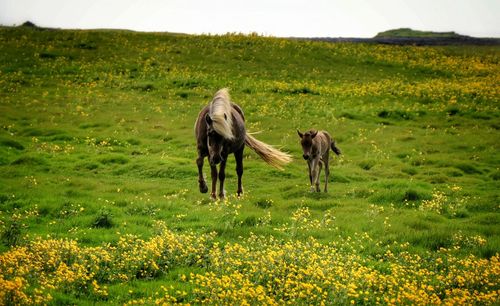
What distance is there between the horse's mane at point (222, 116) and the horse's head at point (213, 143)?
0.57ft

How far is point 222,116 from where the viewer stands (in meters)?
15.0

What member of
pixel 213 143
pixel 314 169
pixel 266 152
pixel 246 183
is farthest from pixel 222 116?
pixel 246 183

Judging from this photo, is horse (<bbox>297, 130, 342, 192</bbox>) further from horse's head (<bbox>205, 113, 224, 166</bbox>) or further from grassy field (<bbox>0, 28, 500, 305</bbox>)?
horse's head (<bbox>205, 113, 224, 166</bbox>)

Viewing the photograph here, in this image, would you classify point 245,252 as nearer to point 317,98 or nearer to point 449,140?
point 449,140

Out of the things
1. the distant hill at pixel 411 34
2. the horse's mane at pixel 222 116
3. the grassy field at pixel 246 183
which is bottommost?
the grassy field at pixel 246 183

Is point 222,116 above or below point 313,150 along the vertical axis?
above

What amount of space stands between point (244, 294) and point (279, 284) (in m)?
1.23

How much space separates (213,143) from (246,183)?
5.22 m

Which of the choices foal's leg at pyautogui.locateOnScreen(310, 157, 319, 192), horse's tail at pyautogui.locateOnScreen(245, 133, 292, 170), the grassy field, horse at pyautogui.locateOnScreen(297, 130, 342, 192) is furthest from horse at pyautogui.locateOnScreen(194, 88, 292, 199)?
foal's leg at pyautogui.locateOnScreen(310, 157, 319, 192)

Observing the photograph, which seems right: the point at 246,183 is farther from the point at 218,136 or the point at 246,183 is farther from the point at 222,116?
the point at 222,116

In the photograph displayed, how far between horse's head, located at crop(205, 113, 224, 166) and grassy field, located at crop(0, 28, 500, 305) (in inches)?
57.1

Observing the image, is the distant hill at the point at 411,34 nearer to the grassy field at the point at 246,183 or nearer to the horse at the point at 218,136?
the grassy field at the point at 246,183

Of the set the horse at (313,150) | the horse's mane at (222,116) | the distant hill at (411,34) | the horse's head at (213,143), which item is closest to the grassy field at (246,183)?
the horse at (313,150)

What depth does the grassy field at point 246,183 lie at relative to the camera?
363 inches
